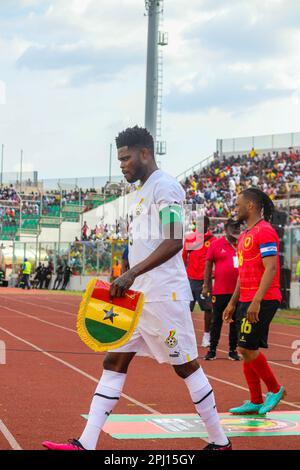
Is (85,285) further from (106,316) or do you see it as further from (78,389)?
(106,316)

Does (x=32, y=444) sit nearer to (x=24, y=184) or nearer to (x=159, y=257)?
(x=159, y=257)

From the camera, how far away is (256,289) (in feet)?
24.1

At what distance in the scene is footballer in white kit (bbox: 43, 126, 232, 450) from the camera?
529 cm

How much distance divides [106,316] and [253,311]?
2112mm

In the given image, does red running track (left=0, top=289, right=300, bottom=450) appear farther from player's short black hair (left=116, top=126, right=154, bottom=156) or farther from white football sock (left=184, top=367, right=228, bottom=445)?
player's short black hair (left=116, top=126, right=154, bottom=156)

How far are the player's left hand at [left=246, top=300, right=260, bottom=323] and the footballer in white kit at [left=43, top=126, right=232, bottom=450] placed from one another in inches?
67.0

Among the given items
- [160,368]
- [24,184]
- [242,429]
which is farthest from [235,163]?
[242,429]

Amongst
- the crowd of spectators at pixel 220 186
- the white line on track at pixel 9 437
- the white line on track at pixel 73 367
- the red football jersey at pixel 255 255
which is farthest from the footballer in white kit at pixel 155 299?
the crowd of spectators at pixel 220 186

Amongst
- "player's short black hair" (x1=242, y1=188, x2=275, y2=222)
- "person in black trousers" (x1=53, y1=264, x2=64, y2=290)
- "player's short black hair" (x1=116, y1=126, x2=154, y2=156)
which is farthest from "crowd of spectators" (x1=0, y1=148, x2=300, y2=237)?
"player's short black hair" (x1=116, y1=126, x2=154, y2=156)

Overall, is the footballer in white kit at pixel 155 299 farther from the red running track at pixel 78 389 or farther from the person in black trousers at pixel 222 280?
the person in black trousers at pixel 222 280

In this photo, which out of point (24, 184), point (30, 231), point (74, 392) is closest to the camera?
point (74, 392)

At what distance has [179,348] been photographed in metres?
5.30

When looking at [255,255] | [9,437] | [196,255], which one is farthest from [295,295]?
[9,437]

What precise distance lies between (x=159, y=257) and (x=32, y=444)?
169 cm
